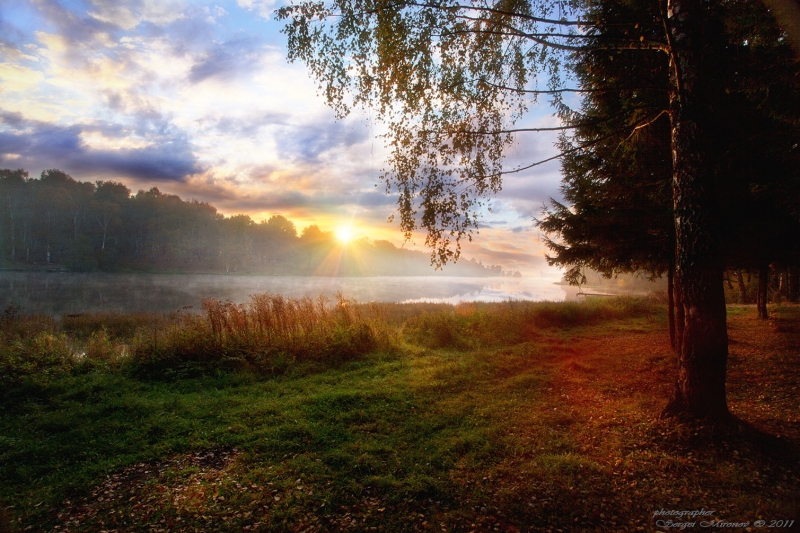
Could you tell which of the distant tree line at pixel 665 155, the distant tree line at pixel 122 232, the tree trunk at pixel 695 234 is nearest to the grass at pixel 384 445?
the tree trunk at pixel 695 234

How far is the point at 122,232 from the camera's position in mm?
81062

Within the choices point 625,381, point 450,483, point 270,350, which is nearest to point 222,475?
point 450,483

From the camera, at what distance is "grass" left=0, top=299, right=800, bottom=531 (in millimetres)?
3529

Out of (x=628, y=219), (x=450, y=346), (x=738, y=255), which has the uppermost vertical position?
(x=628, y=219)

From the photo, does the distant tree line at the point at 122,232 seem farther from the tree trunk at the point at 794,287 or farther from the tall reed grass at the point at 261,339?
the tree trunk at the point at 794,287

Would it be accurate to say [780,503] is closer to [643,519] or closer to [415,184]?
[643,519]

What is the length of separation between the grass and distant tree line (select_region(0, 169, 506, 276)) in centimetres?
8286

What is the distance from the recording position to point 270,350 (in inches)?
390

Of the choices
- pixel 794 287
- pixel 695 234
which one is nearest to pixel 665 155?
pixel 695 234

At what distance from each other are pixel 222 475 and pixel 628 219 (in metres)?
10.9

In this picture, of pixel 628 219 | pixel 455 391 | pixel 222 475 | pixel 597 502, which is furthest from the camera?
pixel 628 219

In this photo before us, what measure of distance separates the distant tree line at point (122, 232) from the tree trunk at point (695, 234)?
90522mm

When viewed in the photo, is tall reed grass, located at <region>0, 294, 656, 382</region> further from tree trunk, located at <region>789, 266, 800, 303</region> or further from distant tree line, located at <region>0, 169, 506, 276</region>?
distant tree line, located at <region>0, 169, 506, 276</region>

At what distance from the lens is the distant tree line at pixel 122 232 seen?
6819cm
